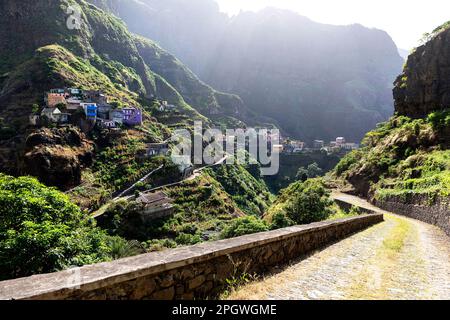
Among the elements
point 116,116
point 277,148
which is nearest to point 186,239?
point 116,116

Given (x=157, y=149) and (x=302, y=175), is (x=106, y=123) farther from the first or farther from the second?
(x=302, y=175)

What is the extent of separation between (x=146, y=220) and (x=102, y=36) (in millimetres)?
107237

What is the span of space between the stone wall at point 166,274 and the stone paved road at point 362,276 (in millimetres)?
391

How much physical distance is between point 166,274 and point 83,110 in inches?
2810

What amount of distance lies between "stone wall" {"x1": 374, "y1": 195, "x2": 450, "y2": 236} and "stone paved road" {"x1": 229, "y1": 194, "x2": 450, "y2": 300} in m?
5.70

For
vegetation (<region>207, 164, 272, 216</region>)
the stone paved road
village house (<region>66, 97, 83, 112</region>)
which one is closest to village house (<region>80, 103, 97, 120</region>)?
village house (<region>66, 97, 83, 112</region>)

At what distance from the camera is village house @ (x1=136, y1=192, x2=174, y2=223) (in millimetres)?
49312

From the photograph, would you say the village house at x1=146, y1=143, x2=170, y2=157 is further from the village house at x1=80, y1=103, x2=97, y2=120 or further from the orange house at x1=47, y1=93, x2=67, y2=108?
the orange house at x1=47, y1=93, x2=67, y2=108

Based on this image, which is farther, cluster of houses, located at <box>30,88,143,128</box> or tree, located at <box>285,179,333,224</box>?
cluster of houses, located at <box>30,88,143,128</box>

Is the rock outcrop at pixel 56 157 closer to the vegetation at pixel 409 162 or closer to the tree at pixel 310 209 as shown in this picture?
the tree at pixel 310 209

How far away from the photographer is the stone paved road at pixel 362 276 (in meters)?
5.06

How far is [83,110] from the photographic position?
6844cm
